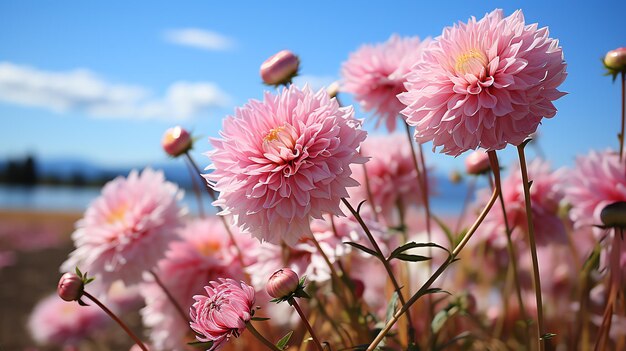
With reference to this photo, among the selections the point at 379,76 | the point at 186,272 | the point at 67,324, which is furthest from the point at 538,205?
the point at 67,324

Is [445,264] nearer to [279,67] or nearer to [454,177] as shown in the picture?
[279,67]

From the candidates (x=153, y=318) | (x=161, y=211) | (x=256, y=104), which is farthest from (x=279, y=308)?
(x=256, y=104)

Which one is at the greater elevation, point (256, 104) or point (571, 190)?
point (256, 104)

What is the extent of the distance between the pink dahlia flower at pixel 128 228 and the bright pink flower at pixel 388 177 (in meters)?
0.33

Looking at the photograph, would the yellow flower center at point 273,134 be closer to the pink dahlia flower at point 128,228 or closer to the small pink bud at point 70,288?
the small pink bud at point 70,288

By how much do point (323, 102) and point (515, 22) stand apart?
0.20 metres

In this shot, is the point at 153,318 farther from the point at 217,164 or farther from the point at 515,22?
the point at 515,22

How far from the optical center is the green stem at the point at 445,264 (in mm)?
503

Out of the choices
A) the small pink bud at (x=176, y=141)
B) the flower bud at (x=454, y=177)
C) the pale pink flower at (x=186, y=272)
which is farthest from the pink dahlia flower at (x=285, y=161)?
the flower bud at (x=454, y=177)

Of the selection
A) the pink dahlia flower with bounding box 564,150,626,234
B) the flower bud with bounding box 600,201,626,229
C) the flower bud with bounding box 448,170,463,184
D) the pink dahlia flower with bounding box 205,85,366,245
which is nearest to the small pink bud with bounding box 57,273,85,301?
the pink dahlia flower with bounding box 205,85,366,245

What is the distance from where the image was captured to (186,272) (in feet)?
3.07

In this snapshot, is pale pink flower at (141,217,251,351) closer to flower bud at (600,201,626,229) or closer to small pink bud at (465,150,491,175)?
small pink bud at (465,150,491,175)

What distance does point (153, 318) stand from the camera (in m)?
0.98

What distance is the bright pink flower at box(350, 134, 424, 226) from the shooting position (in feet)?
3.44
